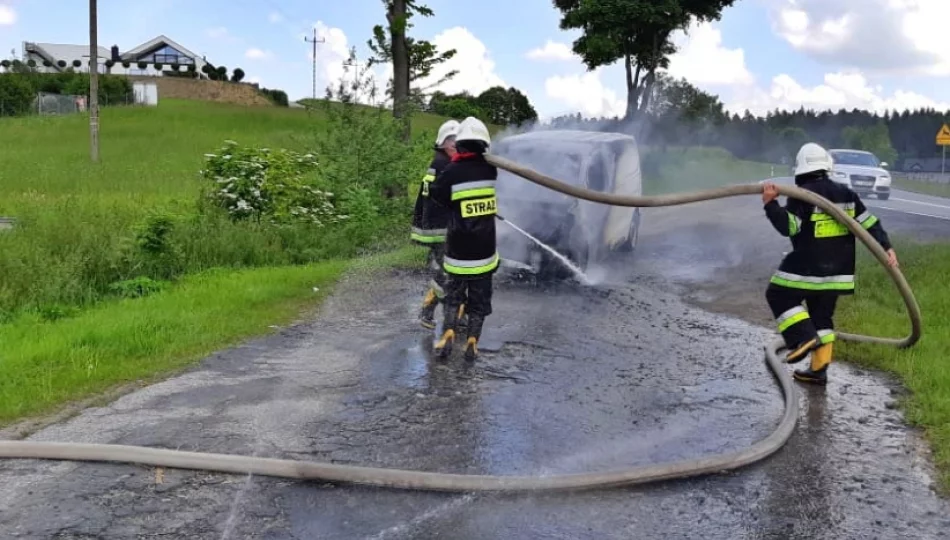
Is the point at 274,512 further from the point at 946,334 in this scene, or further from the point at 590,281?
the point at 590,281

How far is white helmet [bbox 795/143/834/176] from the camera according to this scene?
20.2 ft

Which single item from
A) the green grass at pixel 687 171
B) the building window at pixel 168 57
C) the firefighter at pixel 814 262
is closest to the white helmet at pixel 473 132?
the firefighter at pixel 814 262

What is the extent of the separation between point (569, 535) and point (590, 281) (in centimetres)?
672

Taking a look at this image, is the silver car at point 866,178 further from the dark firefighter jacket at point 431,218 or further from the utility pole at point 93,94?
the utility pole at point 93,94

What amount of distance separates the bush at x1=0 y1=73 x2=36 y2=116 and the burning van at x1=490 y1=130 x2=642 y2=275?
50.7 m

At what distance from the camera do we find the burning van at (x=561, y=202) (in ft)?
33.6

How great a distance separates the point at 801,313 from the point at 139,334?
514cm

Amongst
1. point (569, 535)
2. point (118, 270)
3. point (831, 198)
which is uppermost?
point (831, 198)

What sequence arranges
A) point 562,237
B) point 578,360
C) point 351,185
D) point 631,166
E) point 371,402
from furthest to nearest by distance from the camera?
point 351,185 → point 631,166 → point 562,237 → point 578,360 → point 371,402

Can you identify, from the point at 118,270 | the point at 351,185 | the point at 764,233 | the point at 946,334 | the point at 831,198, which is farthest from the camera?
the point at 764,233

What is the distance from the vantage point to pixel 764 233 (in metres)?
15.3

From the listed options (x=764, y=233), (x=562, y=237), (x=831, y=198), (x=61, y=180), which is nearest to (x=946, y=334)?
(x=831, y=198)

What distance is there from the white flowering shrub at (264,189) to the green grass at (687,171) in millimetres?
13513

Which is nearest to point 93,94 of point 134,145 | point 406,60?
point 134,145
